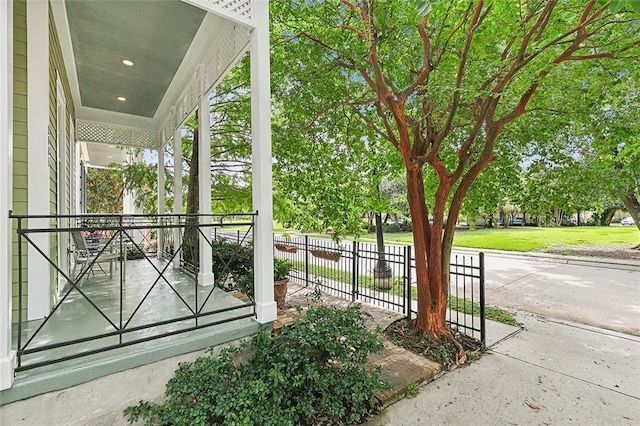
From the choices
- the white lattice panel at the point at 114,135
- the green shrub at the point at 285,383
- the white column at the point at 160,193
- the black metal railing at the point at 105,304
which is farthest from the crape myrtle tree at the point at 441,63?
the white lattice panel at the point at 114,135

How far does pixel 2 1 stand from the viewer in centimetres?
182

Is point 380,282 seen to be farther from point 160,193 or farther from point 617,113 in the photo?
point 160,193

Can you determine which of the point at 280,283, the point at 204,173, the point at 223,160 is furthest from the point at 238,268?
the point at 223,160

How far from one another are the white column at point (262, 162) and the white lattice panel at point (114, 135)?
17.2ft

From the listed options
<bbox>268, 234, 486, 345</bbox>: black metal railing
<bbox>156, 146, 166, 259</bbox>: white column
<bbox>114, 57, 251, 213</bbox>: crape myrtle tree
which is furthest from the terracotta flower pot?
<bbox>156, 146, 166, 259</bbox>: white column

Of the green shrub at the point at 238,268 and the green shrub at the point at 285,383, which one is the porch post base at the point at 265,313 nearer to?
the green shrub at the point at 285,383

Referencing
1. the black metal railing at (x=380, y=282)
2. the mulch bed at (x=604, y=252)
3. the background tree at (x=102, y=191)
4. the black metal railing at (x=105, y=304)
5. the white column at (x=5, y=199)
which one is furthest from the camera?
the background tree at (x=102, y=191)

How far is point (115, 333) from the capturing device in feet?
7.38

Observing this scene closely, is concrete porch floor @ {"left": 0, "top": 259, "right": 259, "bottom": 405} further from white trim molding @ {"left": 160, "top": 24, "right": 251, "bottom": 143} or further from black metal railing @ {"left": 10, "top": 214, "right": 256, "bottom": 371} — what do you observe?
white trim molding @ {"left": 160, "top": 24, "right": 251, "bottom": 143}

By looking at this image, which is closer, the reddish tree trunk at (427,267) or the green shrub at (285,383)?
the green shrub at (285,383)

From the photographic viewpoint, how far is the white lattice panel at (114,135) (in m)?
6.45

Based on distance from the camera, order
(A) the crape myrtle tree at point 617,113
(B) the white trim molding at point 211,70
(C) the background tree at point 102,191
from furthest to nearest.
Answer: (C) the background tree at point 102,191
(A) the crape myrtle tree at point 617,113
(B) the white trim molding at point 211,70

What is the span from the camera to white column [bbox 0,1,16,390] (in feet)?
5.87

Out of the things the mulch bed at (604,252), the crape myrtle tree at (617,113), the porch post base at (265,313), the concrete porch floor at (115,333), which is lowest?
the mulch bed at (604,252)
